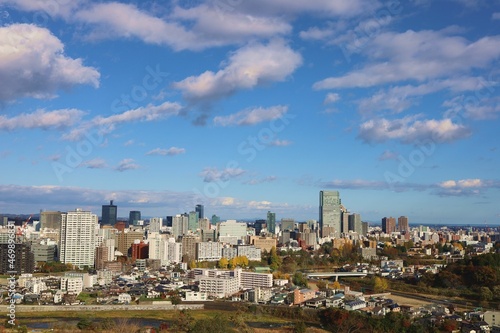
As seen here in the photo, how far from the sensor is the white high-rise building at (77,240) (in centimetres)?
1834

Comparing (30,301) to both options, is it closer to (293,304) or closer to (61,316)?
(61,316)

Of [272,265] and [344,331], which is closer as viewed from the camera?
[344,331]

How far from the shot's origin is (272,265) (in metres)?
18.9

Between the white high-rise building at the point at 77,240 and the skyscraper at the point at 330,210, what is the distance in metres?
21.9

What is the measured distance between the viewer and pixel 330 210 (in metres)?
39.4

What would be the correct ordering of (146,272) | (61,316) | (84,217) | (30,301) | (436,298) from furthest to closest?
1. (84,217)
2. (146,272)
3. (436,298)
4. (30,301)
5. (61,316)

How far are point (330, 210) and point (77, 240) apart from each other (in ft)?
79.6

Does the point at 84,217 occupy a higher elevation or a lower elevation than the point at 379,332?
higher

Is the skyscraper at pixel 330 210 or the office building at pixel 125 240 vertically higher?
the skyscraper at pixel 330 210

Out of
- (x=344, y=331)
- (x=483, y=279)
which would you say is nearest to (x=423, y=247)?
(x=483, y=279)

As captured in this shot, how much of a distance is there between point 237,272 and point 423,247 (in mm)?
15632

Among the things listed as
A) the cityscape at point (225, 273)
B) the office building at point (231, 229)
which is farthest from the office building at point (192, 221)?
the office building at point (231, 229)

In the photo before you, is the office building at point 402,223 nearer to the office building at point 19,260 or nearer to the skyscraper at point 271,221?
the skyscraper at point 271,221

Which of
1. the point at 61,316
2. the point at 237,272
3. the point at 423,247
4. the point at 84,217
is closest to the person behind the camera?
the point at 61,316
